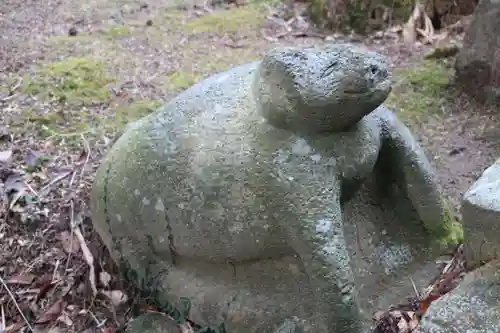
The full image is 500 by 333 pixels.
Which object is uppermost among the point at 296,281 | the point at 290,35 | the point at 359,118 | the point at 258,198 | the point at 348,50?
the point at 348,50

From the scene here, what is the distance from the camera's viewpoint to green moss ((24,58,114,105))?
3.12m

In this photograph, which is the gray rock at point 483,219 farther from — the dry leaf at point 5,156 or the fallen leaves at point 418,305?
the dry leaf at point 5,156

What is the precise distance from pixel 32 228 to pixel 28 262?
130 mm

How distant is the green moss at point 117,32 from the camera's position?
3.93 meters

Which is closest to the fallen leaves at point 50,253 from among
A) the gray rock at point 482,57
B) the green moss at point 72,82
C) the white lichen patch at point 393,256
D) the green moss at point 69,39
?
the green moss at point 72,82

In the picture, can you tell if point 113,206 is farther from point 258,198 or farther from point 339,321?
point 339,321

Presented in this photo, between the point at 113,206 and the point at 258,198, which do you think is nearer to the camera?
the point at 258,198

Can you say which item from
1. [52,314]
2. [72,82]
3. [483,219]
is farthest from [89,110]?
[483,219]

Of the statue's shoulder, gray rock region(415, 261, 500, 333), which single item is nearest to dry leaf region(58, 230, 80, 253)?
the statue's shoulder

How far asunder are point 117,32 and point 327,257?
8.90ft

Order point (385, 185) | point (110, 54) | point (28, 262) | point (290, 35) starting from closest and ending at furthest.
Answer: point (385, 185)
point (28, 262)
point (110, 54)
point (290, 35)

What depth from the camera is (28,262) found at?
7.55ft

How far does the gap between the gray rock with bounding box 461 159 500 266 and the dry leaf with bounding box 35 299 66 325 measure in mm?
1268

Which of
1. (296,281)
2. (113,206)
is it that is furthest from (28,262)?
(296,281)
